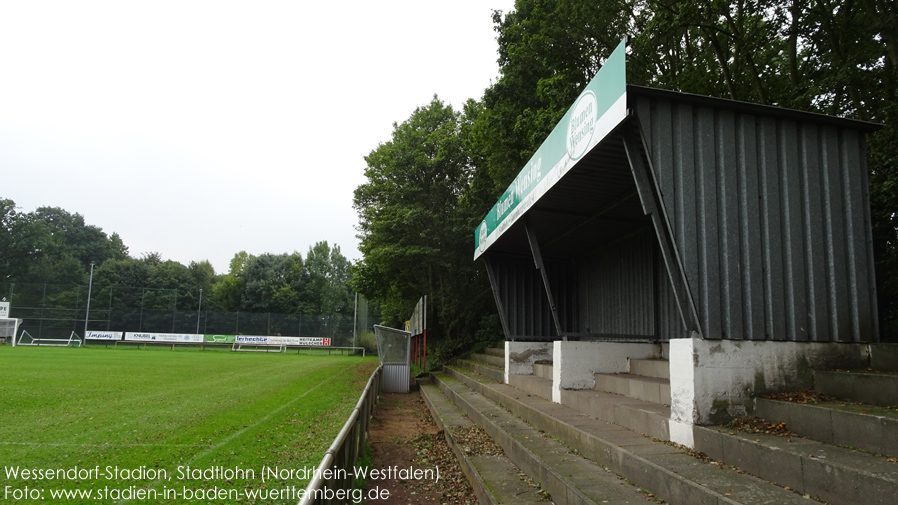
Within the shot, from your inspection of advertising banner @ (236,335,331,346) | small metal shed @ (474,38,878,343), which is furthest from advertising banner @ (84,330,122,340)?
small metal shed @ (474,38,878,343)

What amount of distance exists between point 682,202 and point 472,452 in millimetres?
3863

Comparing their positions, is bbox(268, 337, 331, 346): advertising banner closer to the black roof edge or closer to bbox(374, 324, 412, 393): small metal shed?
bbox(374, 324, 412, 393): small metal shed

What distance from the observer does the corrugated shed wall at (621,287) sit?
880cm

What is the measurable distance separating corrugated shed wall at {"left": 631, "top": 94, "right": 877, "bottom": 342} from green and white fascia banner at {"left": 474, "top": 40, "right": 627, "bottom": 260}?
0.29m

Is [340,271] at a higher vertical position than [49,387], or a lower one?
higher

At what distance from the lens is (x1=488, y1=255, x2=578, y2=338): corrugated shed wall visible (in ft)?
38.8

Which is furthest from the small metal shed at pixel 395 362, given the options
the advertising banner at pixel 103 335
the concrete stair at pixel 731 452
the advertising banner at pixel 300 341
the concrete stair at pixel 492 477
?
the advertising banner at pixel 103 335

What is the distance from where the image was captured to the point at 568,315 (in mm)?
11875

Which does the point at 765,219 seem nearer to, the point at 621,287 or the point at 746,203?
the point at 746,203

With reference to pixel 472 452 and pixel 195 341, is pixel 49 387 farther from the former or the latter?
pixel 195 341

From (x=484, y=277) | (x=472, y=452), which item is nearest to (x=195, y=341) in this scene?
(x=484, y=277)

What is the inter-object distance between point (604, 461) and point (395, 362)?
40.0ft

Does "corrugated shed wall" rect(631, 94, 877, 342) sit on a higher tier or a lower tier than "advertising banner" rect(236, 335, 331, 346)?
higher

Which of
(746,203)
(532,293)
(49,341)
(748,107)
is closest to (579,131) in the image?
(748,107)
